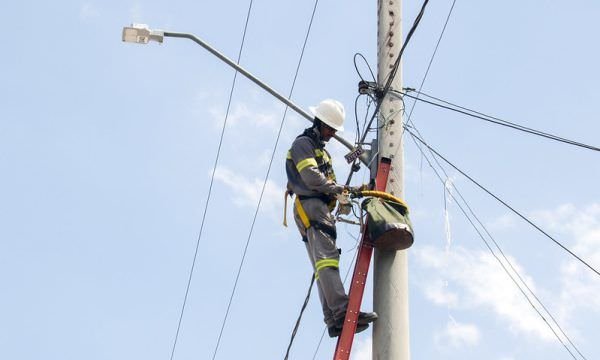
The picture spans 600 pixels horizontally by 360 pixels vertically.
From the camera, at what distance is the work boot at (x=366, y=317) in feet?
20.7

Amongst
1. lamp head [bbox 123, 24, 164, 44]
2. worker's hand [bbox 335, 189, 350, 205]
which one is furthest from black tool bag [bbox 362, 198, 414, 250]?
lamp head [bbox 123, 24, 164, 44]

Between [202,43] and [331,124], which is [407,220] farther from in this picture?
[202,43]

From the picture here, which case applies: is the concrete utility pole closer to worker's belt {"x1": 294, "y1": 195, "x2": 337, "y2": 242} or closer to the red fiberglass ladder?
the red fiberglass ladder

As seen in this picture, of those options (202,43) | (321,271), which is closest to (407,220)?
(321,271)

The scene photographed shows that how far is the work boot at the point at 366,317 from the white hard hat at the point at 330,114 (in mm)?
1630

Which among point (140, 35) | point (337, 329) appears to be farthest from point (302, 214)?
point (140, 35)

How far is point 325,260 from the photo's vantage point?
6.77 meters

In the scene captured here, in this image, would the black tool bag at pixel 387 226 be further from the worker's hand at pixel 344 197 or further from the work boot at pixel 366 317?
the work boot at pixel 366 317

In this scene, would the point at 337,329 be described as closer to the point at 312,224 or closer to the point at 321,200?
the point at 312,224

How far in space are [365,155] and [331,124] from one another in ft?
1.17

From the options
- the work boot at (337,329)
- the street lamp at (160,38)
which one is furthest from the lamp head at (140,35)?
the work boot at (337,329)

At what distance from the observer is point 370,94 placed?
7.36 meters

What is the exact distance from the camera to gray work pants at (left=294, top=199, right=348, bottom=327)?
6.58 m

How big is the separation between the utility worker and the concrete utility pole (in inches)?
8.1
